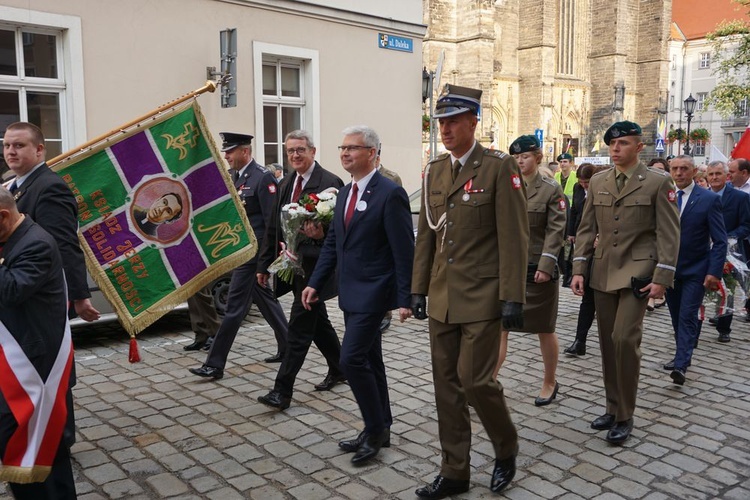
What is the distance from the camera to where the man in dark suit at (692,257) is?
6.23 meters

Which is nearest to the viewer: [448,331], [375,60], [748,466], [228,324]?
[448,331]

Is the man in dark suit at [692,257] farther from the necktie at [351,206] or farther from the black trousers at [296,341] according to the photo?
the necktie at [351,206]

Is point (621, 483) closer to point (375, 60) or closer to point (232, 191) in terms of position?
point (232, 191)

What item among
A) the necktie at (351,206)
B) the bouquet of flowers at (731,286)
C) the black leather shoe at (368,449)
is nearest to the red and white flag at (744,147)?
the bouquet of flowers at (731,286)

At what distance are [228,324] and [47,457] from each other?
9.49 feet

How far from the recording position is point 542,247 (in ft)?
18.6

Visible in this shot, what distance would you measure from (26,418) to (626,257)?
12.5 feet

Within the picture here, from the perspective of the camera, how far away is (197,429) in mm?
4969

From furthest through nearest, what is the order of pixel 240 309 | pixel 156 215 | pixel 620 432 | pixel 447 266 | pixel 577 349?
pixel 577 349
pixel 240 309
pixel 156 215
pixel 620 432
pixel 447 266

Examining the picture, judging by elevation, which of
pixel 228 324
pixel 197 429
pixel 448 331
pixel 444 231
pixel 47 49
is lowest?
pixel 197 429

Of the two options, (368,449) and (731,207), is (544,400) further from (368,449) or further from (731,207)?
(731,207)

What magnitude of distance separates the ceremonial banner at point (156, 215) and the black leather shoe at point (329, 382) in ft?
3.97

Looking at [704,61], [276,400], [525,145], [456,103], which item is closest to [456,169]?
[456,103]

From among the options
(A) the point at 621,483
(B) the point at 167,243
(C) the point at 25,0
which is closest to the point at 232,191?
(B) the point at 167,243
